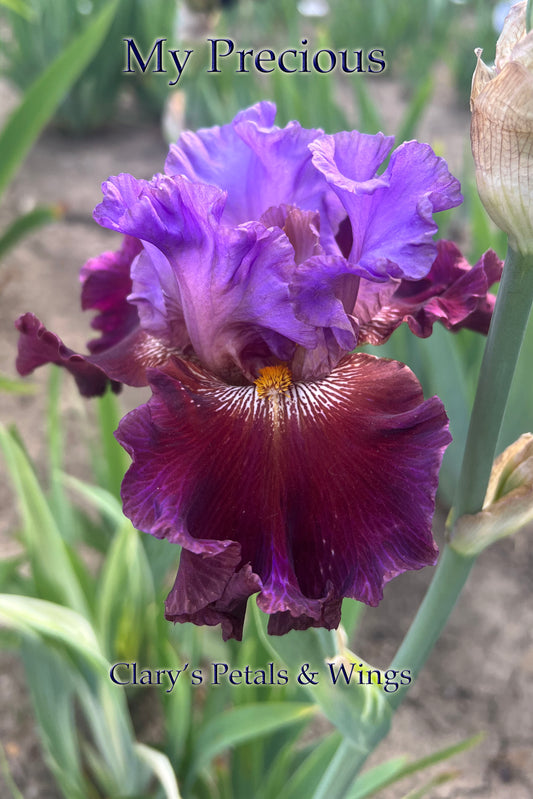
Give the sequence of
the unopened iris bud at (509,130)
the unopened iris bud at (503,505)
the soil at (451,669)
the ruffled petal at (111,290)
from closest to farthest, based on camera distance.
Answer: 1. the unopened iris bud at (509,130)
2. the unopened iris bud at (503,505)
3. the ruffled petal at (111,290)
4. the soil at (451,669)

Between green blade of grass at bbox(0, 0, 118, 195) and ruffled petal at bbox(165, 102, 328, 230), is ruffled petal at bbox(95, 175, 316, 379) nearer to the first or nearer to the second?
ruffled petal at bbox(165, 102, 328, 230)

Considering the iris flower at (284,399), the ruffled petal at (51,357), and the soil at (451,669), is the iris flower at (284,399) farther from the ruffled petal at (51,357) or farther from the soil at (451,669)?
the soil at (451,669)

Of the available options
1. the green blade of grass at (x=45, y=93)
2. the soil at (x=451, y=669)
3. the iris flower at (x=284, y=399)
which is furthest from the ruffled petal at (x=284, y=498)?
the green blade of grass at (x=45, y=93)

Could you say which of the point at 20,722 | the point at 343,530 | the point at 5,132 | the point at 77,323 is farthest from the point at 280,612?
the point at 77,323

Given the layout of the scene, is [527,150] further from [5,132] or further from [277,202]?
[5,132]

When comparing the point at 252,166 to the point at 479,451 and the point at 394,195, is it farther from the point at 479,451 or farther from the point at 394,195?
the point at 479,451

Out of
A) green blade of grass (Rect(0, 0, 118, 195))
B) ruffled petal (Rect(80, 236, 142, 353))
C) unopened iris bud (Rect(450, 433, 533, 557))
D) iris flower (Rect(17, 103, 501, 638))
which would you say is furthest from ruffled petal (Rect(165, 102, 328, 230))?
green blade of grass (Rect(0, 0, 118, 195))
